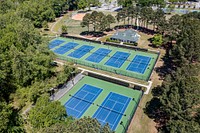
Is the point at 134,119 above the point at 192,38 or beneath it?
beneath

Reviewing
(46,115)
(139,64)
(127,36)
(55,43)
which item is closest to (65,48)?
(55,43)

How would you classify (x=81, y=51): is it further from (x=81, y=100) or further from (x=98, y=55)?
(x=81, y=100)

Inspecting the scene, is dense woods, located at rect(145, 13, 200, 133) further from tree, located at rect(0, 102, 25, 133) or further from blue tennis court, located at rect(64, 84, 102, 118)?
tree, located at rect(0, 102, 25, 133)

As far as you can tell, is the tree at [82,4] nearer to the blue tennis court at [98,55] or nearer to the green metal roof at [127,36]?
the green metal roof at [127,36]

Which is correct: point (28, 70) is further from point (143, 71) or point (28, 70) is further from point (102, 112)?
point (143, 71)

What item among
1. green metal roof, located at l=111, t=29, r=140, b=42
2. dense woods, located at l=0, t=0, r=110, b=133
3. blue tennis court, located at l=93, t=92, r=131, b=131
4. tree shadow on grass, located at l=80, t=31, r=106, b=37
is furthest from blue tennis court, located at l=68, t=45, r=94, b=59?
blue tennis court, located at l=93, t=92, r=131, b=131

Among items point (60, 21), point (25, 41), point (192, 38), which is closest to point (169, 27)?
point (192, 38)

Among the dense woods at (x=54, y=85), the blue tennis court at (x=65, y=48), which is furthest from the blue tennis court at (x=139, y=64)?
the blue tennis court at (x=65, y=48)
